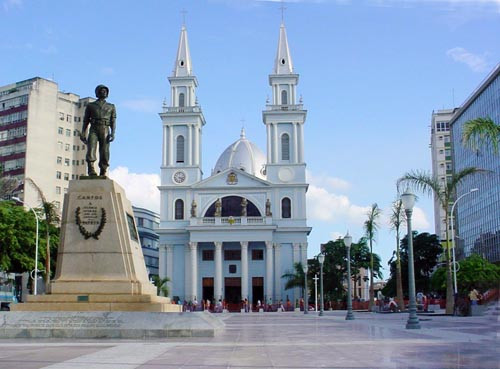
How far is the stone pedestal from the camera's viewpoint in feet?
55.3

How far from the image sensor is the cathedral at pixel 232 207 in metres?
74.9

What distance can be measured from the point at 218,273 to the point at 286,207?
11.8 metres

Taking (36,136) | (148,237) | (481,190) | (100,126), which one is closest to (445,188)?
(100,126)

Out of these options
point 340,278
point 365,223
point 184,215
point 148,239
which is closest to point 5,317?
point 365,223

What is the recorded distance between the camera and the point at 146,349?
39.8 feet

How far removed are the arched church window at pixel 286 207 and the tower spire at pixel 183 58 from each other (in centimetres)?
1997

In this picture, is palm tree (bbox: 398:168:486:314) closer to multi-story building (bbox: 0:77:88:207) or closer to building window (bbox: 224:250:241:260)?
building window (bbox: 224:250:241:260)

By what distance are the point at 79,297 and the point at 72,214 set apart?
2391 mm

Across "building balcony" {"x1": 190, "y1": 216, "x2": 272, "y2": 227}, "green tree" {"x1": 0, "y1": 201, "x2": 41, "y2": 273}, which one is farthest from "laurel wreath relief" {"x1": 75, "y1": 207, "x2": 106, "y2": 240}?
"building balcony" {"x1": 190, "y1": 216, "x2": 272, "y2": 227}

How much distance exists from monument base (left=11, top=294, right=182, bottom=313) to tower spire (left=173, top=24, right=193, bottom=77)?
65936mm

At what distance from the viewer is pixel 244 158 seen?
91.2 meters

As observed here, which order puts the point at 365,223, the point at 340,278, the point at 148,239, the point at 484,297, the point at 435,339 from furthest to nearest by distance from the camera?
the point at 148,239
the point at 340,278
the point at 365,223
the point at 484,297
the point at 435,339

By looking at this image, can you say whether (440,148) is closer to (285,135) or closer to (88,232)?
(285,135)

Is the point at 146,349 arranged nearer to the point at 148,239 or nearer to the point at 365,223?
the point at 365,223
